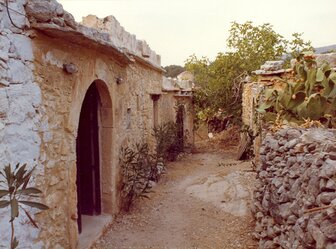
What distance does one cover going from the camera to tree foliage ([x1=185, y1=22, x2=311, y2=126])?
12789 mm

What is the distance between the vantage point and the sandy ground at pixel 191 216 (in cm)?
459

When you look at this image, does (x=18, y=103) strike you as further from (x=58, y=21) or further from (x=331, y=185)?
(x=331, y=185)

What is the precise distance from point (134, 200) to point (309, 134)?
3344mm

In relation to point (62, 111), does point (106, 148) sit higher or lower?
lower

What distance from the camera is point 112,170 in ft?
16.7

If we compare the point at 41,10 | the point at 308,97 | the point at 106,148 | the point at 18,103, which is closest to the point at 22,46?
the point at 41,10

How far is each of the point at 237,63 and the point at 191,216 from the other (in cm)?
842

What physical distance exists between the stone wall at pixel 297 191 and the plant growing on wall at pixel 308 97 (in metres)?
0.59

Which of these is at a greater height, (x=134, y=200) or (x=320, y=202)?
(x=320, y=202)

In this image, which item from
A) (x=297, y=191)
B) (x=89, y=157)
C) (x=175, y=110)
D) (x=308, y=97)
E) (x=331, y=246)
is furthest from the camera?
(x=175, y=110)

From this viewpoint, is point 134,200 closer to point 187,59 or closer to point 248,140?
point 248,140

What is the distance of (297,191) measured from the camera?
10.4 feet

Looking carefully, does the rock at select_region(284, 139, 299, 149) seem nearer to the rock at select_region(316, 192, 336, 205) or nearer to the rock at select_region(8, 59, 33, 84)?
the rock at select_region(316, 192, 336, 205)

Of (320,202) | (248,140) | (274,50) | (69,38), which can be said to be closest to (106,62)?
(69,38)
